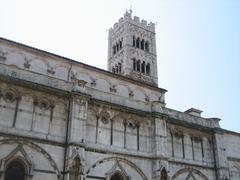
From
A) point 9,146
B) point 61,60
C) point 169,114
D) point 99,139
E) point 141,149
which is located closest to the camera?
point 9,146

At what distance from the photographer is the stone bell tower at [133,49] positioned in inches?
2295

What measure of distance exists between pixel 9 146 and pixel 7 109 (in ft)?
8.89

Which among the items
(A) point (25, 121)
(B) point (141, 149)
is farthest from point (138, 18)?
(A) point (25, 121)

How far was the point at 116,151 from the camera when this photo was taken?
1070 inches

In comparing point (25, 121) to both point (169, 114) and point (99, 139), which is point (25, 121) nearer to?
point (99, 139)

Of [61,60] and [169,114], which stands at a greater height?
[61,60]

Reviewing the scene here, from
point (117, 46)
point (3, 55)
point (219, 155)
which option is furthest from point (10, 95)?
point (117, 46)

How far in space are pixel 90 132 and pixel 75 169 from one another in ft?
11.9

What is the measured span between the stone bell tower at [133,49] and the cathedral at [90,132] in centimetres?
1917

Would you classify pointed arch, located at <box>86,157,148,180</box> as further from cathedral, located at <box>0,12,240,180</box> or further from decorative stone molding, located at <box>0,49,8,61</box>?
decorative stone molding, located at <box>0,49,8,61</box>

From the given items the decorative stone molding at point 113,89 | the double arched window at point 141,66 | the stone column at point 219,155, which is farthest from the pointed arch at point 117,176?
the double arched window at point 141,66

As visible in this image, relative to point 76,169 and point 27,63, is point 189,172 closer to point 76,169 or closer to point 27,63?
point 76,169

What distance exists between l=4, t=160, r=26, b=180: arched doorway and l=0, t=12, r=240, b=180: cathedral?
66mm

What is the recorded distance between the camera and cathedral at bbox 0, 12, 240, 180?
23.7m
